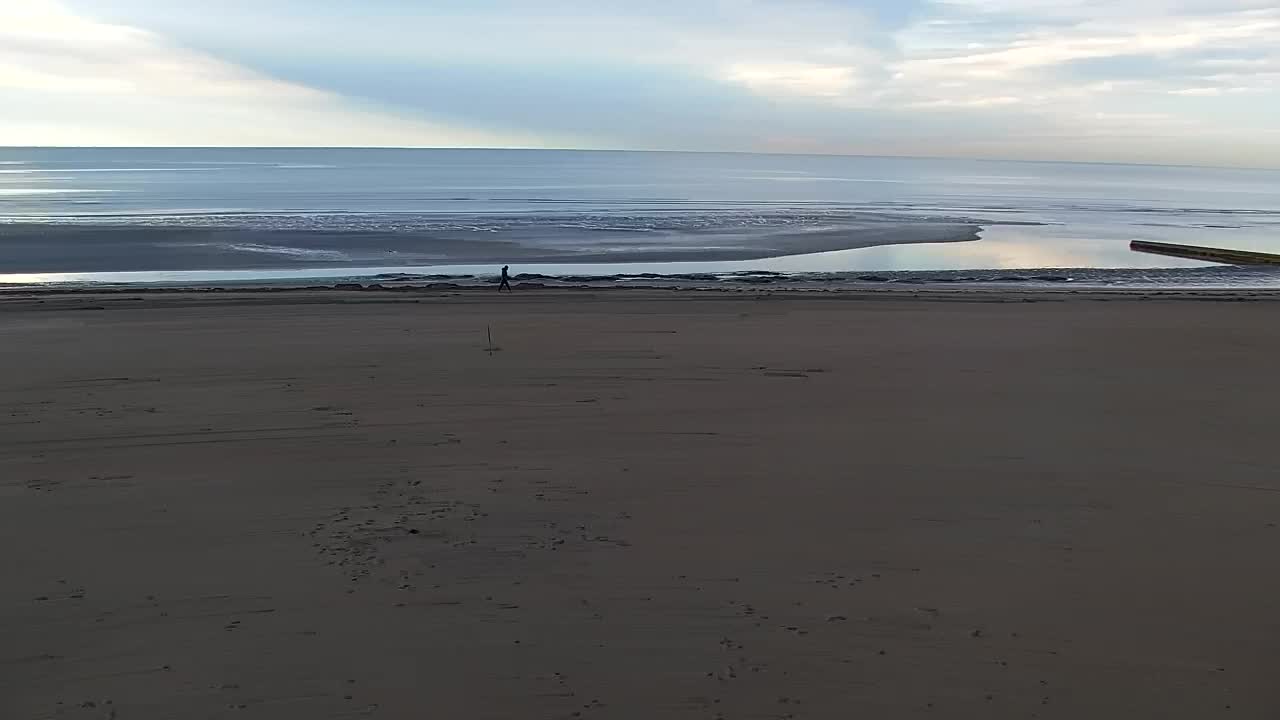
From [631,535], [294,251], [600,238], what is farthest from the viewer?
[600,238]

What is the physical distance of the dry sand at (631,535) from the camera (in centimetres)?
503

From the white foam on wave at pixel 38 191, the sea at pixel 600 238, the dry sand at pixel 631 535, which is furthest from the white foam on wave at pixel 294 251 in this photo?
the white foam on wave at pixel 38 191

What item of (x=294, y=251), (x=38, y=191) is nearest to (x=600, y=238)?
(x=294, y=251)

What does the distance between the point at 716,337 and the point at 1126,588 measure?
969cm

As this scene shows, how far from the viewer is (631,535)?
6965mm

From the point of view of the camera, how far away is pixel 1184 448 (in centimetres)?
939

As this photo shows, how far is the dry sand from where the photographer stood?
5.03 metres

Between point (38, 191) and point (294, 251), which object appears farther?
point (38, 191)

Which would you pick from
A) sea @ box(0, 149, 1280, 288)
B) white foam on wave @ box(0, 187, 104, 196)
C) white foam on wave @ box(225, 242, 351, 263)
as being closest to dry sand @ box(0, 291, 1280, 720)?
sea @ box(0, 149, 1280, 288)

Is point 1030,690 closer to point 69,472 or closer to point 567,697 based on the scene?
point 567,697

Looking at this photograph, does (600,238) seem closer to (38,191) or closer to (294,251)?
(294,251)

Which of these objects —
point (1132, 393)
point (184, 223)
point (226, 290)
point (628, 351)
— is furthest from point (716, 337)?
point (184, 223)

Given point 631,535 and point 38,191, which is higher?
point 38,191

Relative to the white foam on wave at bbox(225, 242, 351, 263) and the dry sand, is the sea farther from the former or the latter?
the dry sand
